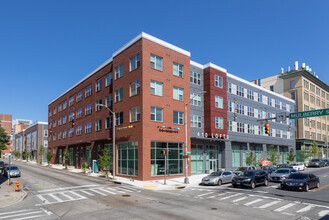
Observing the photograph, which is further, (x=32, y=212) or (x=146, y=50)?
(x=146, y=50)

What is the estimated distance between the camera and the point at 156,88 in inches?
1453

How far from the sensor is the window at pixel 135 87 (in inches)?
1431

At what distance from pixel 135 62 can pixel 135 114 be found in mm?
7091

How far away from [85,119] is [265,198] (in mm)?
40854


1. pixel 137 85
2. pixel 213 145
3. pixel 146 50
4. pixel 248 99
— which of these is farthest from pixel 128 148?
pixel 248 99

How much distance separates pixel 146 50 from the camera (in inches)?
1426

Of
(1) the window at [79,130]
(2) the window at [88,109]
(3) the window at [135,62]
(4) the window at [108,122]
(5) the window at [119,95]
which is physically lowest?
(1) the window at [79,130]

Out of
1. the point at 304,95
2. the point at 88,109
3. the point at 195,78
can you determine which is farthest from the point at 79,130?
the point at 304,95

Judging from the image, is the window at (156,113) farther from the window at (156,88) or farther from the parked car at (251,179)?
the parked car at (251,179)

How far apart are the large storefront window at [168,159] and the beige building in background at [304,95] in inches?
2234

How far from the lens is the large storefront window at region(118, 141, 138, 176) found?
35.6 m

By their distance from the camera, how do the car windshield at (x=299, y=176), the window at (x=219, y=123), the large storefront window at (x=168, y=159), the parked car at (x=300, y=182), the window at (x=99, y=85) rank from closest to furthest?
the parked car at (x=300, y=182)
the car windshield at (x=299, y=176)
the large storefront window at (x=168, y=159)
the window at (x=219, y=123)
the window at (x=99, y=85)

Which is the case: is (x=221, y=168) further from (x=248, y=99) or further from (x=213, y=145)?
(x=248, y=99)

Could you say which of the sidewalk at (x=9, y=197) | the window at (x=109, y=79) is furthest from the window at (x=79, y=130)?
the sidewalk at (x=9, y=197)
